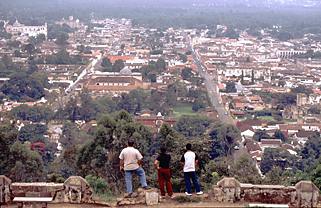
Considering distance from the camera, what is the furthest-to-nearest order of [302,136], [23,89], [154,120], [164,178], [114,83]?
[114,83]
[23,89]
[154,120]
[302,136]
[164,178]

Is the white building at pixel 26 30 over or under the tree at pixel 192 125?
over

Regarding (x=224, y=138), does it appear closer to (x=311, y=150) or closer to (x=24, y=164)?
(x=311, y=150)

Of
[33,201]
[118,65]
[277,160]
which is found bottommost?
[277,160]

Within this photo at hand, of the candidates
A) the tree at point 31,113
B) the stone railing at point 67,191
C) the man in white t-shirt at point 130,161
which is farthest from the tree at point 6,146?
the tree at point 31,113

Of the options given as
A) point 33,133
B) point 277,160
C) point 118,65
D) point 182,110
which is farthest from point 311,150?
point 118,65

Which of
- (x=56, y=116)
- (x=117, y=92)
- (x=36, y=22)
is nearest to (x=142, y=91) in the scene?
(x=117, y=92)

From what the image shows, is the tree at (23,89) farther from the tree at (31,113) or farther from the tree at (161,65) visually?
the tree at (161,65)

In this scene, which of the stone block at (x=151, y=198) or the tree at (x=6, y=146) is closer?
the stone block at (x=151, y=198)
